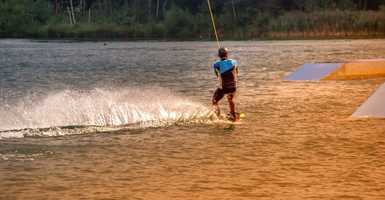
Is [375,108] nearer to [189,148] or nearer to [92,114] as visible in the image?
[189,148]

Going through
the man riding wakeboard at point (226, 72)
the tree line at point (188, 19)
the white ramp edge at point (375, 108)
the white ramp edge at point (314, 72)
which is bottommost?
the tree line at point (188, 19)

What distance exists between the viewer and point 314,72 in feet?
103

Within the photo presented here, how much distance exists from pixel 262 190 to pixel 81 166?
3185 mm

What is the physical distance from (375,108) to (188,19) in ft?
297

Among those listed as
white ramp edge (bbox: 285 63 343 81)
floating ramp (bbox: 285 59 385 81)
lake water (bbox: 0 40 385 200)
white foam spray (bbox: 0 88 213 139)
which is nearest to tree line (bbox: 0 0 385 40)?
white ramp edge (bbox: 285 63 343 81)

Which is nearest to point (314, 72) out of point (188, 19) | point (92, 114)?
point (92, 114)

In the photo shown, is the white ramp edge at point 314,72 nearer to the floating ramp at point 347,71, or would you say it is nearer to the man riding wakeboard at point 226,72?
the floating ramp at point 347,71

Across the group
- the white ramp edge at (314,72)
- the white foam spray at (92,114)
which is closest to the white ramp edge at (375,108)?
the white foam spray at (92,114)

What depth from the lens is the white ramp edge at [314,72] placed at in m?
30.9

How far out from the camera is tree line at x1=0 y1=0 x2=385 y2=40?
93938mm

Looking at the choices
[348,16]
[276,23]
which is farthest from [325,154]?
[276,23]

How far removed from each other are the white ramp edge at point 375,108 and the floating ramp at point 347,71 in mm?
11171

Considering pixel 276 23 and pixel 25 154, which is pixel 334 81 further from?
pixel 276 23

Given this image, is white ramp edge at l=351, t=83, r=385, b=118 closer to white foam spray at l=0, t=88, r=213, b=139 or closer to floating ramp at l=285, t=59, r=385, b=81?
white foam spray at l=0, t=88, r=213, b=139
